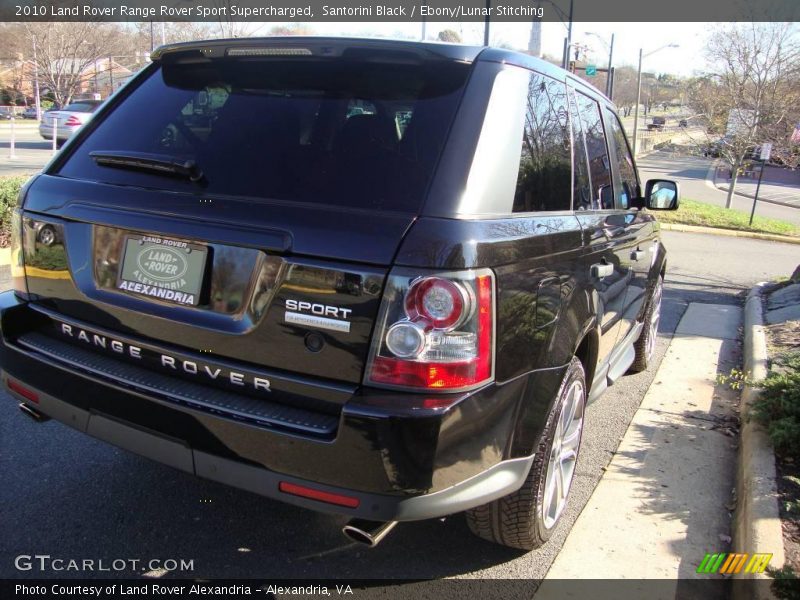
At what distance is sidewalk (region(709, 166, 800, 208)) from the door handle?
32.4 metres

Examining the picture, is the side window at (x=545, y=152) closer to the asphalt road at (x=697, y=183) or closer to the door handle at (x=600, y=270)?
the door handle at (x=600, y=270)

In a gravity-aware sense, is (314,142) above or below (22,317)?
above

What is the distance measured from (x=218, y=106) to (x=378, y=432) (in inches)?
57.6

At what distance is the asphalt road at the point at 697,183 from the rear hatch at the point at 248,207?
24988mm

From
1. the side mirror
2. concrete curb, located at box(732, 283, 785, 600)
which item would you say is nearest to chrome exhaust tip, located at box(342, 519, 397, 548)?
concrete curb, located at box(732, 283, 785, 600)

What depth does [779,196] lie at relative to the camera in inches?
1351

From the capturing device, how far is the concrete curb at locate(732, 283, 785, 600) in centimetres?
255

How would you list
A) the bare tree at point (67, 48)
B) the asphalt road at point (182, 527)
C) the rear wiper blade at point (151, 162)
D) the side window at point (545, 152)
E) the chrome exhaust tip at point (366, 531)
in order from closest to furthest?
the chrome exhaust tip at point (366, 531), the rear wiper blade at point (151, 162), the side window at point (545, 152), the asphalt road at point (182, 527), the bare tree at point (67, 48)

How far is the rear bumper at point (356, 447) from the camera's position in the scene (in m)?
1.92

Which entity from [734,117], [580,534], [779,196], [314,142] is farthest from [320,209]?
[779,196]

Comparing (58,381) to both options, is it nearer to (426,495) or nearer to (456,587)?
(426,495)

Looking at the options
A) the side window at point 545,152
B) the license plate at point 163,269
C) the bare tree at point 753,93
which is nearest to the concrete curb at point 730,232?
the bare tree at point 753,93

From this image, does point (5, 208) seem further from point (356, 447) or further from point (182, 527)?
point (356, 447)

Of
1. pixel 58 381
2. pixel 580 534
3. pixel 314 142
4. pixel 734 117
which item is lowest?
pixel 580 534
